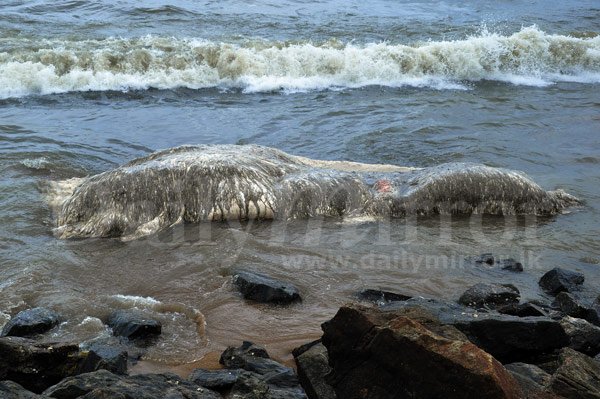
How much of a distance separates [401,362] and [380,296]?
2.11 m

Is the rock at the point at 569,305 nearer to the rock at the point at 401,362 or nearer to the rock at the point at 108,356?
the rock at the point at 401,362

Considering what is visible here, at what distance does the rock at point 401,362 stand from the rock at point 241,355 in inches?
28.0

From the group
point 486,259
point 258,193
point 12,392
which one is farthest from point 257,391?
point 258,193

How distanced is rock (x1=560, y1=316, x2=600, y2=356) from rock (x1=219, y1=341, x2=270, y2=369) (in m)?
2.31

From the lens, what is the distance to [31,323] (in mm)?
5043

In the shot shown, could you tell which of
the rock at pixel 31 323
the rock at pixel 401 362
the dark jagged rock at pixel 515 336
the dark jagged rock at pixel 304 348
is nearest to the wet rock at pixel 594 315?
the dark jagged rock at pixel 515 336

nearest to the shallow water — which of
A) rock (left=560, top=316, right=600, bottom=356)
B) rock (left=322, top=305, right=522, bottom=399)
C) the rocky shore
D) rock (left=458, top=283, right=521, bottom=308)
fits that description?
rock (left=458, top=283, right=521, bottom=308)

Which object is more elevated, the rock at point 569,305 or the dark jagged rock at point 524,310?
the dark jagged rock at point 524,310

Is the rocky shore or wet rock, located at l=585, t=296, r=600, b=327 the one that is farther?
wet rock, located at l=585, t=296, r=600, b=327

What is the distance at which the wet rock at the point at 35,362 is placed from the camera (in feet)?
13.6

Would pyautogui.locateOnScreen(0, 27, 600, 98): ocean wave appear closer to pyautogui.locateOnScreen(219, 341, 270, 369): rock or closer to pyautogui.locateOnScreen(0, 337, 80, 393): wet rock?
pyautogui.locateOnScreen(219, 341, 270, 369): rock

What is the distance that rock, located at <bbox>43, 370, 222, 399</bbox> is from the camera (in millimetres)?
3566

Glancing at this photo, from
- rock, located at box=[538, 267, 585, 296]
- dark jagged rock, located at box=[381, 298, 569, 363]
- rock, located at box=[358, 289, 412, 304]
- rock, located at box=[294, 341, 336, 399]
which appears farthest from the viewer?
rock, located at box=[538, 267, 585, 296]

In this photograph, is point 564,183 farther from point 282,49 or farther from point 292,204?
point 282,49
